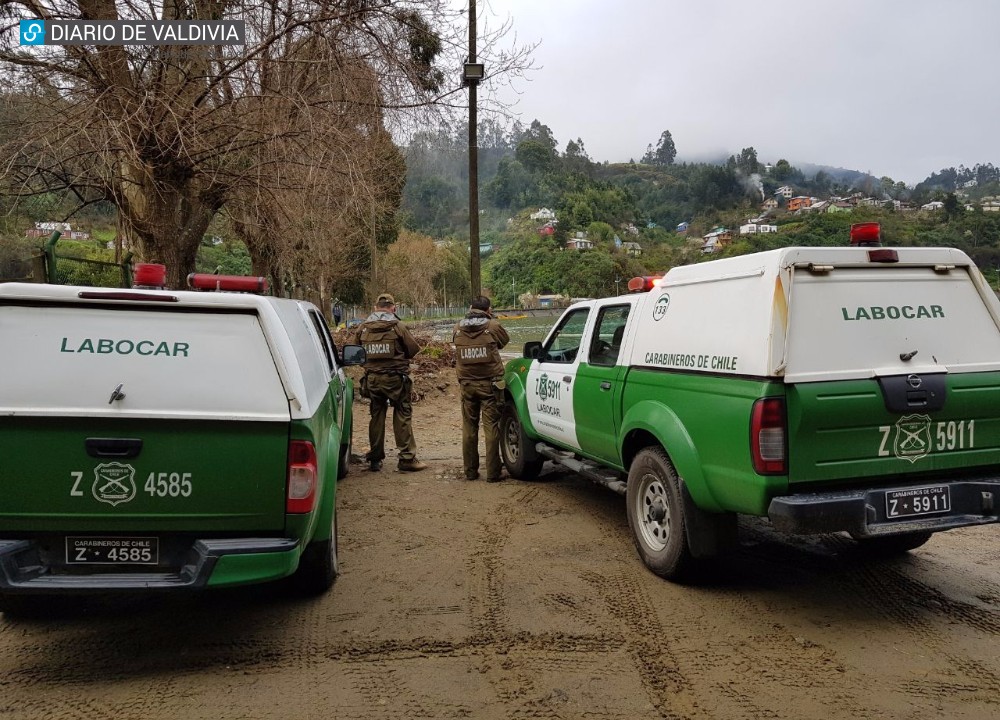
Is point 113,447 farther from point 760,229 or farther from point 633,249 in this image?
point 633,249

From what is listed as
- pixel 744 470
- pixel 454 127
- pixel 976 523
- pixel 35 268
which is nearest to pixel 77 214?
pixel 35 268

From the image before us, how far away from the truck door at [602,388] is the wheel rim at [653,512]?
44cm

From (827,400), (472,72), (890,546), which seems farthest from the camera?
(472,72)

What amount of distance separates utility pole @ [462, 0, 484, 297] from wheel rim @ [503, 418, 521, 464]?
391 cm

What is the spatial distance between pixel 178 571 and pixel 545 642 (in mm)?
1822

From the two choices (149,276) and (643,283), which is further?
(643,283)

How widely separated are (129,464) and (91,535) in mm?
383

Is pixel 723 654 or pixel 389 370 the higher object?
pixel 389 370

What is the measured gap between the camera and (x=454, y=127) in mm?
9203

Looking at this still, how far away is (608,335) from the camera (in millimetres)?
5578

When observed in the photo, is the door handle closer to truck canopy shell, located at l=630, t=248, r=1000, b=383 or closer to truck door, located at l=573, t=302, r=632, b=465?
truck canopy shell, located at l=630, t=248, r=1000, b=383

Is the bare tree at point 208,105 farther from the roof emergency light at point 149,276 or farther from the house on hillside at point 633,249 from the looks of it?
the house on hillside at point 633,249

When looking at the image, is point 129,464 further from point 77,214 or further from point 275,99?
point 77,214

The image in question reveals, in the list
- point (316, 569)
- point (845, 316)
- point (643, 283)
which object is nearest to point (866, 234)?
point (845, 316)
